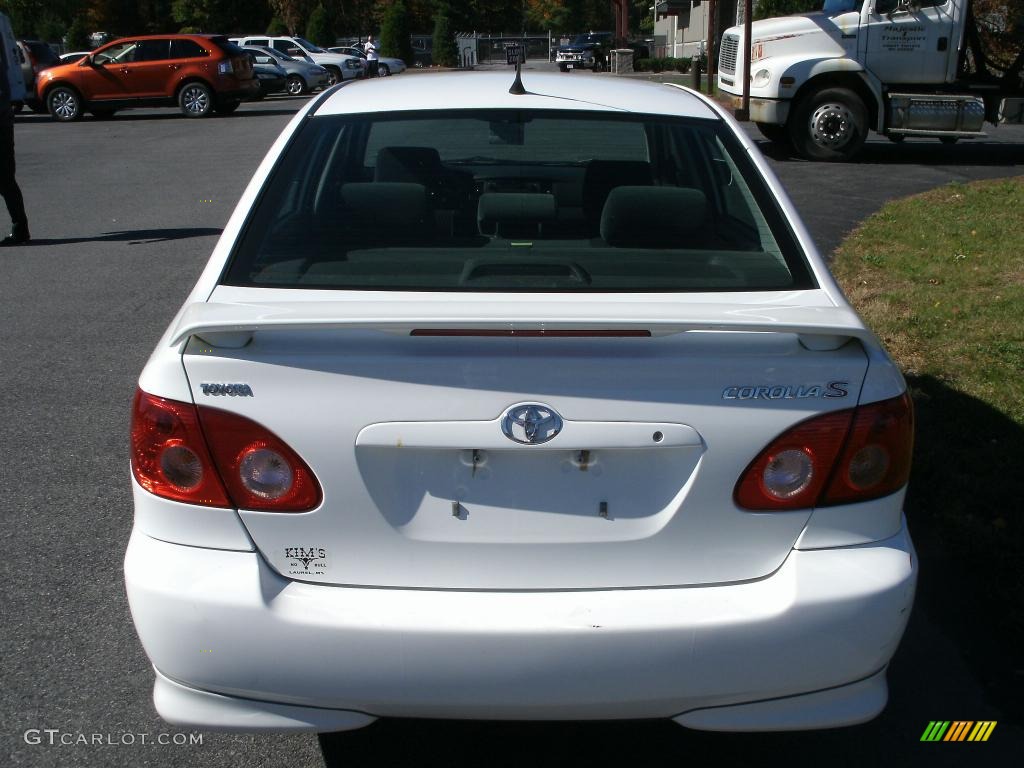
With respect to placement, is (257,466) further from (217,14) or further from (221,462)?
(217,14)

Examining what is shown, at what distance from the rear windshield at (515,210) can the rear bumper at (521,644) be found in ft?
2.42

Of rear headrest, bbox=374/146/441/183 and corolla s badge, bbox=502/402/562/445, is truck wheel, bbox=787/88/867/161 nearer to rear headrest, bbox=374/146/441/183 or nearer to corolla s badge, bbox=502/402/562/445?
rear headrest, bbox=374/146/441/183

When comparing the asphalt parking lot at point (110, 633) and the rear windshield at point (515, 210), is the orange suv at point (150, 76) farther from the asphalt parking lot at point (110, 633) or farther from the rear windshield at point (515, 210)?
the rear windshield at point (515, 210)

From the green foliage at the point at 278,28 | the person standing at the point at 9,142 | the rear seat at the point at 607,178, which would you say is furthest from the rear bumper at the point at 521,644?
the green foliage at the point at 278,28

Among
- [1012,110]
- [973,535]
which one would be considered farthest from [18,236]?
[1012,110]

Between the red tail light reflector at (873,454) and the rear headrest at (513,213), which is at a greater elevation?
the rear headrest at (513,213)

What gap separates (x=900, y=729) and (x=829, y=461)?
1148 mm

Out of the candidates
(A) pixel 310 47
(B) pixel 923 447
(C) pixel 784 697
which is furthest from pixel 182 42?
(C) pixel 784 697

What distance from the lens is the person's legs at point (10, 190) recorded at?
388 inches

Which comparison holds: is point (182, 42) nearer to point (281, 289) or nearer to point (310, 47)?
point (310, 47)

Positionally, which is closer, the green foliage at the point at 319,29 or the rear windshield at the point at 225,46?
the rear windshield at the point at 225,46

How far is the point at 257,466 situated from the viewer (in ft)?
7.72

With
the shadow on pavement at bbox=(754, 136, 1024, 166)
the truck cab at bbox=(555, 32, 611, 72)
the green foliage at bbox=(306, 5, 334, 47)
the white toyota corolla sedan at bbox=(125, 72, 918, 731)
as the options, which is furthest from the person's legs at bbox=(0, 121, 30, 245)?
the green foliage at bbox=(306, 5, 334, 47)

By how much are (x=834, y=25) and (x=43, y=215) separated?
10.4 metres
